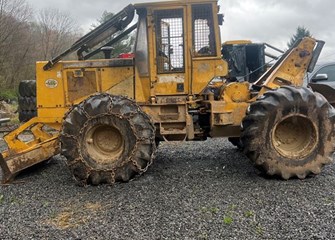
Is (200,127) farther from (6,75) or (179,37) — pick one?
(6,75)

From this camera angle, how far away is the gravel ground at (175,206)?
4.16 meters

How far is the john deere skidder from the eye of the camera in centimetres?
590

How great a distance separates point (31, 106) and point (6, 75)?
12.6 meters

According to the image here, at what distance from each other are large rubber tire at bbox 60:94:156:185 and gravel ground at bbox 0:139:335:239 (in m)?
0.21

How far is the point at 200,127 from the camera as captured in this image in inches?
267

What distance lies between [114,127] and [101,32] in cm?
174

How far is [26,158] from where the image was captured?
6.45 metres

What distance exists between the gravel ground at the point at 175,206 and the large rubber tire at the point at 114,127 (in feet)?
0.68

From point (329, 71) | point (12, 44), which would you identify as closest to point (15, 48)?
point (12, 44)

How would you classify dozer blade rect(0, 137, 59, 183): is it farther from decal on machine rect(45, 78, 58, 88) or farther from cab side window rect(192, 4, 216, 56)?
cab side window rect(192, 4, 216, 56)

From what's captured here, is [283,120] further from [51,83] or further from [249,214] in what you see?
[51,83]

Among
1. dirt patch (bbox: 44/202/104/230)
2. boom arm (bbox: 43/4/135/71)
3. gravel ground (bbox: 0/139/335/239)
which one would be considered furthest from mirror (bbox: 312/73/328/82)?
dirt patch (bbox: 44/202/104/230)

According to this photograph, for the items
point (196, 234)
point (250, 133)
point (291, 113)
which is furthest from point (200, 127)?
point (196, 234)

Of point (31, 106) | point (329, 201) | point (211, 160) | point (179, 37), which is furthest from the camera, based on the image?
point (31, 106)
